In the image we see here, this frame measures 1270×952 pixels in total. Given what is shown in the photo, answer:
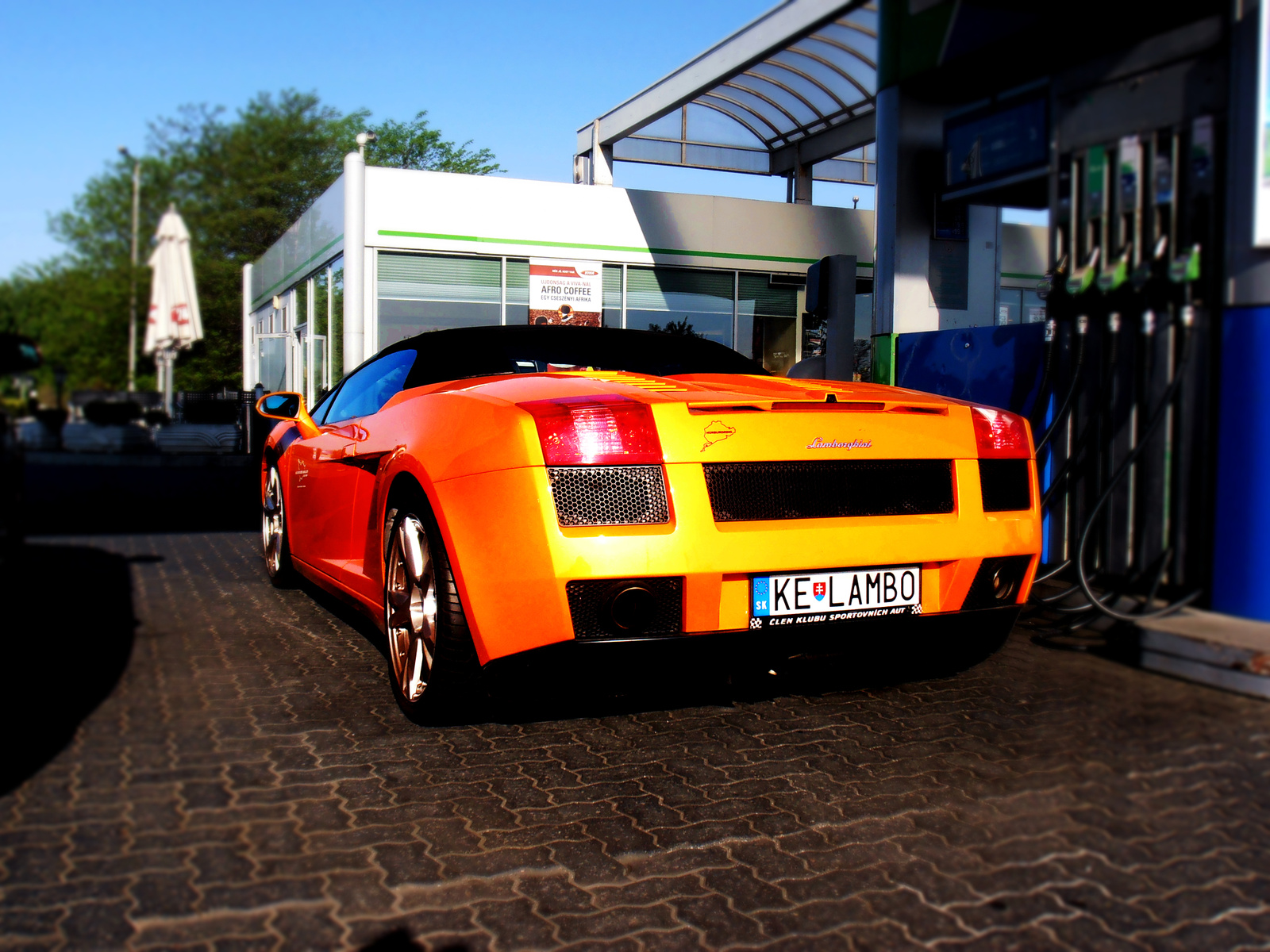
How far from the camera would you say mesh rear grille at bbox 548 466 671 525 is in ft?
10.1

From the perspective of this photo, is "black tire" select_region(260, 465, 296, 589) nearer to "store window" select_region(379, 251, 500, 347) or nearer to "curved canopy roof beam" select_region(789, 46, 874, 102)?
"curved canopy roof beam" select_region(789, 46, 874, 102)

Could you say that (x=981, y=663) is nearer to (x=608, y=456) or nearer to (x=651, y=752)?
(x=651, y=752)

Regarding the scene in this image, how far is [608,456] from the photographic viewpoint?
3.10m

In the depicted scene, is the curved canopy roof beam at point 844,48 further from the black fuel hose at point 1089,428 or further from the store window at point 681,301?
the black fuel hose at point 1089,428

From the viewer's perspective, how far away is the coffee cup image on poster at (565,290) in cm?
1844

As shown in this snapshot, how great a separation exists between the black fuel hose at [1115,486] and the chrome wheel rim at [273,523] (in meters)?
3.88

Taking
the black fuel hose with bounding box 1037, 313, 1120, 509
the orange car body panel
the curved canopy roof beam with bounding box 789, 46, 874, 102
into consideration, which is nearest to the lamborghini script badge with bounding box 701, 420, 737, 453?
the orange car body panel

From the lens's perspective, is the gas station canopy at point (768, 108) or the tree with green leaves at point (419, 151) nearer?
the gas station canopy at point (768, 108)

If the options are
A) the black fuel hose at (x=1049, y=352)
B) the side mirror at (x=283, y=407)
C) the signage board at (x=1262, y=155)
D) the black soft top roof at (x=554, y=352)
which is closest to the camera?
the black soft top roof at (x=554, y=352)

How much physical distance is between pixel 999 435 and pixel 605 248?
50.6 ft

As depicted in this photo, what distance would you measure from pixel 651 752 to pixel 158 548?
18.5 ft

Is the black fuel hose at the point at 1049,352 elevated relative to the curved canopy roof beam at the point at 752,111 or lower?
lower

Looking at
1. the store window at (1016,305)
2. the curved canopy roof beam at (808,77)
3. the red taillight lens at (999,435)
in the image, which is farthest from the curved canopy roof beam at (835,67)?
the red taillight lens at (999,435)

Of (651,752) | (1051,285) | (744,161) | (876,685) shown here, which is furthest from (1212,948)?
(744,161)
